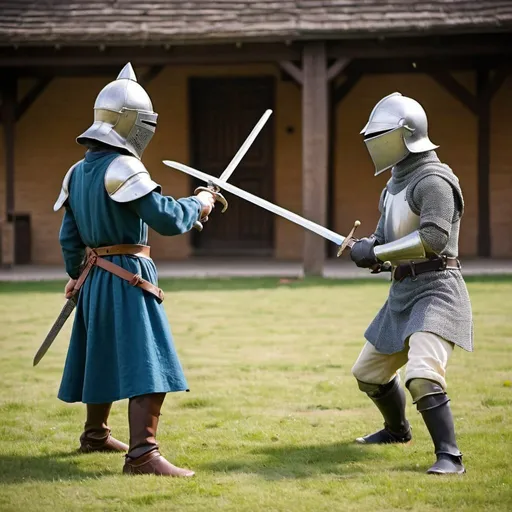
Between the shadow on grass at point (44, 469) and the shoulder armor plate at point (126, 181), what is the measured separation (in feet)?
3.81

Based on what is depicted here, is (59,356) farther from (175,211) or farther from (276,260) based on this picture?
(276,260)

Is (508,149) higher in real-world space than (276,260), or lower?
higher

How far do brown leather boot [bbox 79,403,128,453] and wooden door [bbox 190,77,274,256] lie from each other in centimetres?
1097

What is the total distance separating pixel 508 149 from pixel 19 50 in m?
6.88

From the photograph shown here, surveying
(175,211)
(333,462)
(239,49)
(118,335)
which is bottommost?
(333,462)

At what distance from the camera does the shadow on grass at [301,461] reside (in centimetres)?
463

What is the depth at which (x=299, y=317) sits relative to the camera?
9688mm

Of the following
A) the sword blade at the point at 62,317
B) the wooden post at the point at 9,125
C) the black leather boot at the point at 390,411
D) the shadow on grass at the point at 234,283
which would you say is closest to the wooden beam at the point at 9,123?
the wooden post at the point at 9,125

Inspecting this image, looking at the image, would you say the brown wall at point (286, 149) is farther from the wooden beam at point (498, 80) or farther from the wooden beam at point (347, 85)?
the wooden beam at point (498, 80)

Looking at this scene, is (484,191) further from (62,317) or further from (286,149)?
(62,317)

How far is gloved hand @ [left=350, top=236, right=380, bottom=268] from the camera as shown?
186 inches

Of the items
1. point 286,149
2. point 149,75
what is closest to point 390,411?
point 149,75

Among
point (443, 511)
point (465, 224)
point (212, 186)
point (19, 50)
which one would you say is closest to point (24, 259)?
point (19, 50)

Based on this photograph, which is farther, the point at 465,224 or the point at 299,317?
the point at 465,224
